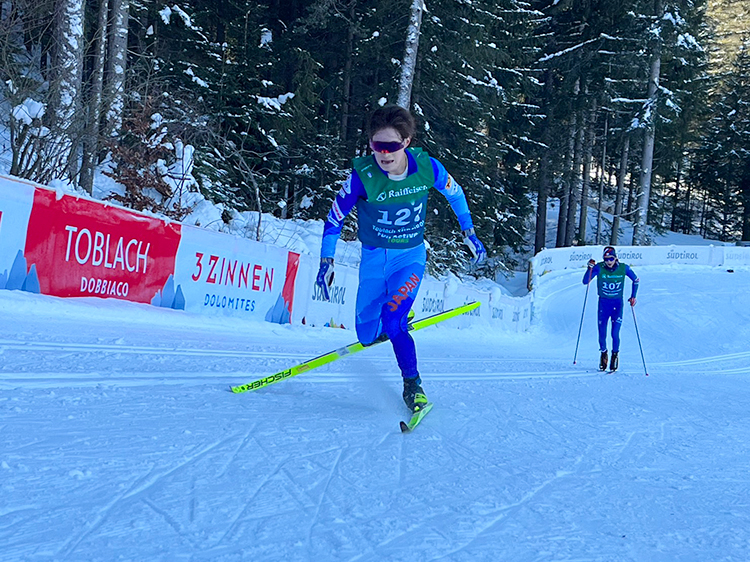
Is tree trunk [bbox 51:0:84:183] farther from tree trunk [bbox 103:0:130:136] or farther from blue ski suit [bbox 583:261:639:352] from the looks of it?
blue ski suit [bbox 583:261:639:352]

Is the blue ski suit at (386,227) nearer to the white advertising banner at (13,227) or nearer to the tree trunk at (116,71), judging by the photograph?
the white advertising banner at (13,227)

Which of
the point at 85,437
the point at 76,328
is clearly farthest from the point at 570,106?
the point at 85,437

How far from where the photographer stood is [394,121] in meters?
3.86

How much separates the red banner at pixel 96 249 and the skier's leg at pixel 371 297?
15.0 feet

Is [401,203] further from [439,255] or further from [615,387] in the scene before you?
[439,255]

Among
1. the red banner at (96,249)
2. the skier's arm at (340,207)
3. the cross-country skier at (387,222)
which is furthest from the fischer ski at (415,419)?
the red banner at (96,249)

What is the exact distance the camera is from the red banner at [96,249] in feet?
22.6

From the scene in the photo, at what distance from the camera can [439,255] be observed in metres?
20.2

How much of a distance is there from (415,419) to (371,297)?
3.04 feet

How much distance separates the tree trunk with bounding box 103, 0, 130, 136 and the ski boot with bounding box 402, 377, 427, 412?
369 inches

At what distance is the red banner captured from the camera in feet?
22.6

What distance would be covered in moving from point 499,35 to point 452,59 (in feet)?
27.6

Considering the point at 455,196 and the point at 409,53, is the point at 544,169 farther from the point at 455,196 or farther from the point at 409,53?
the point at 455,196

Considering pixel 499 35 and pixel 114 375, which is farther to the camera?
pixel 499 35
